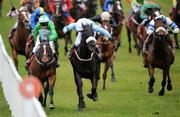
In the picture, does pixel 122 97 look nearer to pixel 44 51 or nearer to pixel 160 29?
pixel 160 29

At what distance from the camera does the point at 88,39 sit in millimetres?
18188

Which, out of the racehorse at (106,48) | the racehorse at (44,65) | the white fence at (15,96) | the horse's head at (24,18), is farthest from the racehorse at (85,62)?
the horse's head at (24,18)

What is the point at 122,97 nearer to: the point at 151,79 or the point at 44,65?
the point at 151,79

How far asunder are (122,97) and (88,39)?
395cm

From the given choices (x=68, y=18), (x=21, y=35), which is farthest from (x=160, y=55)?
(x=68, y=18)

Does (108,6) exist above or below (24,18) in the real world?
below

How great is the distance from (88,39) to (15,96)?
2813 millimetres

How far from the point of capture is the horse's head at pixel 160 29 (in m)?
20.4

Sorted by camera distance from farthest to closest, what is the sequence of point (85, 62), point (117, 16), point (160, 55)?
1. point (117, 16)
2. point (160, 55)
3. point (85, 62)

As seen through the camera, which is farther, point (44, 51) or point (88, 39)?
point (44, 51)

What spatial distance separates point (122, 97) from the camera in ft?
71.4

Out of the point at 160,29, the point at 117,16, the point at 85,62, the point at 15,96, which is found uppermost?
the point at 160,29

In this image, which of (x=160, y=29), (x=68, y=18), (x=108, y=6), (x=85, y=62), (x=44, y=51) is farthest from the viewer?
(x=68, y=18)

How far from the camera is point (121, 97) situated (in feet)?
71.4
